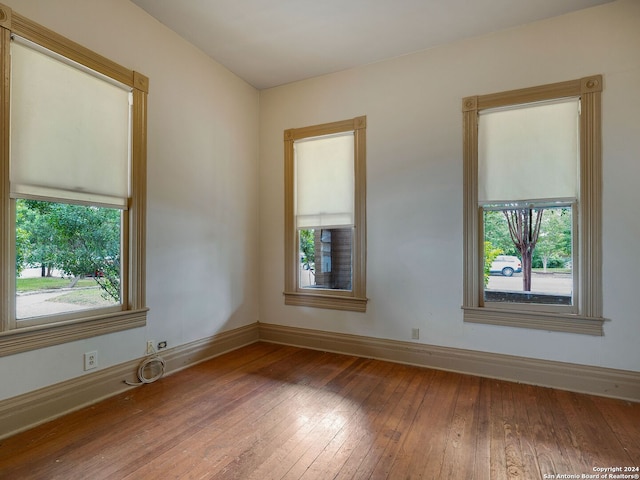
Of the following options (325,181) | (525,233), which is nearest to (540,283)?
(525,233)

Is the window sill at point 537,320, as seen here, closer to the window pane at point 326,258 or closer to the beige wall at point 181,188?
the window pane at point 326,258

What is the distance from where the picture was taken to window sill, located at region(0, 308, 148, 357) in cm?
214

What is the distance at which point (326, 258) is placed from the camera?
13.4 ft

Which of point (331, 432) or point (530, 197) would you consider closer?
point (331, 432)

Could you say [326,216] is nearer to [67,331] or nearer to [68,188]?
[68,188]

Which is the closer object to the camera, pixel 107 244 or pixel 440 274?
pixel 107 244

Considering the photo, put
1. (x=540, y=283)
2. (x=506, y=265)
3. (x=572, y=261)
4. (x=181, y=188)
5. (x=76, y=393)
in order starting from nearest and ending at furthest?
(x=76, y=393)
(x=572, y=261)
(x=540, y=283)
(x=506, y=265)
(x=181, y=188)

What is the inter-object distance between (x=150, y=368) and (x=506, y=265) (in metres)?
3.40

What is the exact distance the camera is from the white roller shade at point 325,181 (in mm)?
3861

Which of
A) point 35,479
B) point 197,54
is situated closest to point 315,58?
point 197,54

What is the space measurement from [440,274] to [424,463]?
1828mm

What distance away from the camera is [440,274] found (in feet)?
11.0

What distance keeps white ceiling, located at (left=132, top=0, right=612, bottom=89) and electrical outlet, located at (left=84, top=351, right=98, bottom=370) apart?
2.88 metres

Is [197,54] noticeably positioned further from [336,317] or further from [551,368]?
[551,368]
